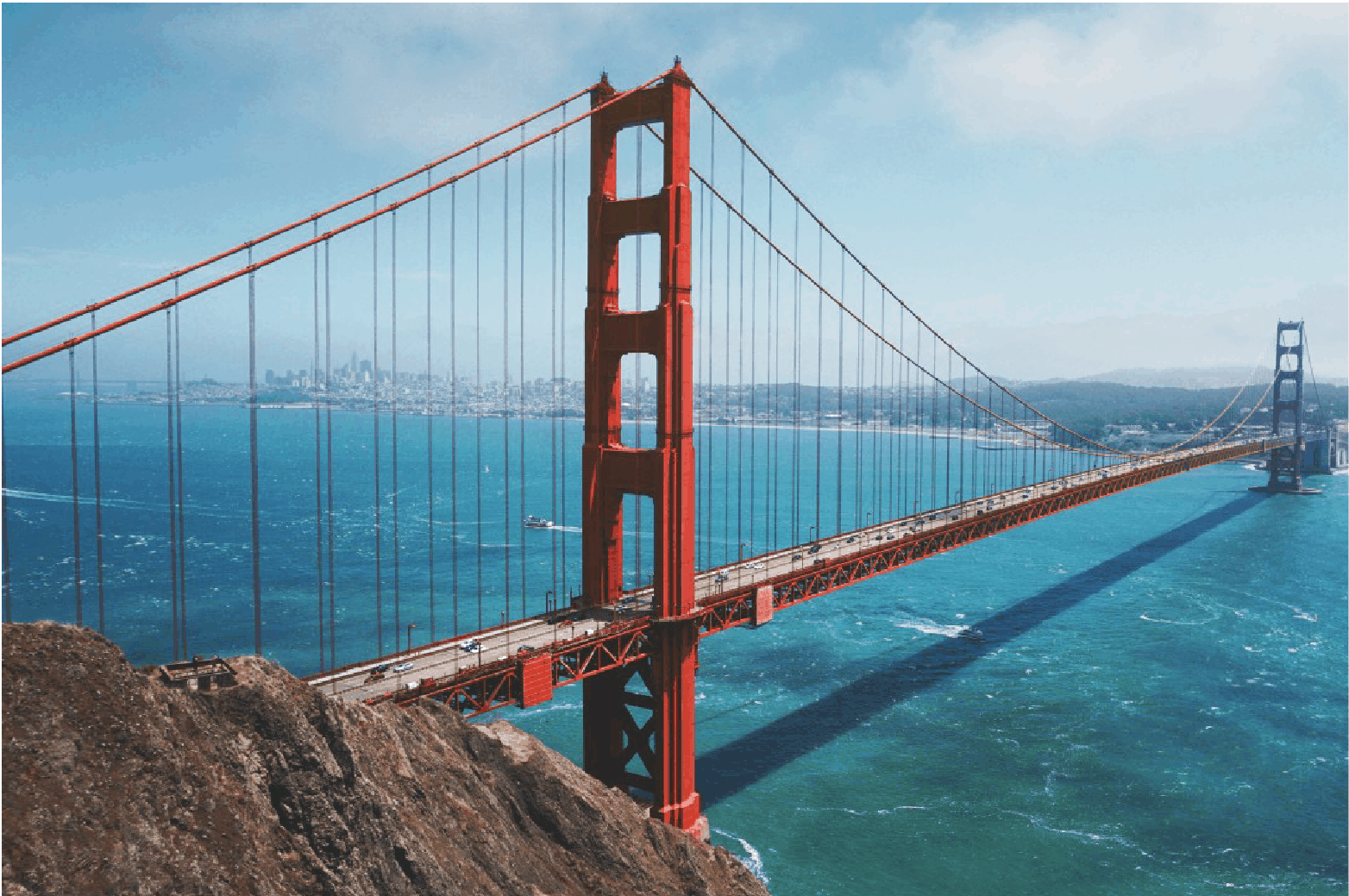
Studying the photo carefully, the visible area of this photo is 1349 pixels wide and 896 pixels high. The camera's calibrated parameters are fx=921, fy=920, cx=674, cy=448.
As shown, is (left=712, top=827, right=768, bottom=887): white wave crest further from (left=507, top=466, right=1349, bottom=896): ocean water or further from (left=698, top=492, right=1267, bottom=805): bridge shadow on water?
(left=698, top=492, right=1267, bottom=805): bridge shadow on water

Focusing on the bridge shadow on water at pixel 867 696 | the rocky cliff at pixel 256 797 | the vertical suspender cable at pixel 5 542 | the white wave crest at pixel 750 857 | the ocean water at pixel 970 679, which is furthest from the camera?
the bridge shadow on water at pixel 867 696

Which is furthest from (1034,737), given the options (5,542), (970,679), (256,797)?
(5,542)

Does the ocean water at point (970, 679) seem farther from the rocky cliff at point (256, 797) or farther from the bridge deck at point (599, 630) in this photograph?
the rocky cliff at point (256, 797)

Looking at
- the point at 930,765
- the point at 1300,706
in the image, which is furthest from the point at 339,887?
the point at 1300,706

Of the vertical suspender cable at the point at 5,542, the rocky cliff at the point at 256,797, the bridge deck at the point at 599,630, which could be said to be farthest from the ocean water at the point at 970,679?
the rocky cliff at the point at 256,797

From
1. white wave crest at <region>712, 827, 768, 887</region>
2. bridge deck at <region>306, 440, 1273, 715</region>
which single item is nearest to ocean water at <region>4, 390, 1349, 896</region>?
white wave crest at <region>712, 827, 768, 887</region>
